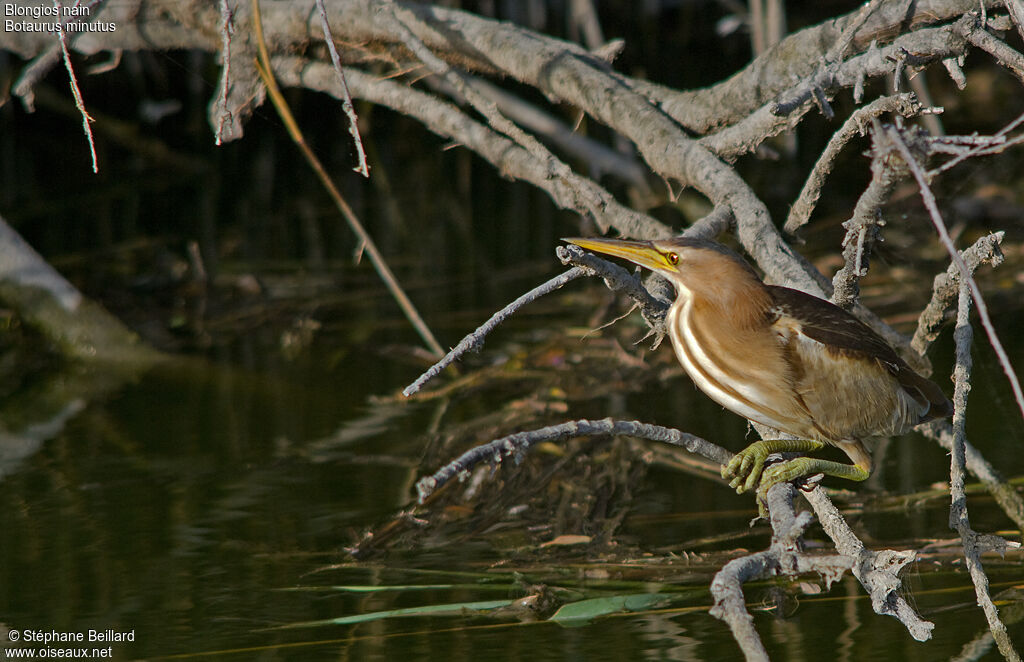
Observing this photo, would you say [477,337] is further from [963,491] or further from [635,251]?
[963,491]

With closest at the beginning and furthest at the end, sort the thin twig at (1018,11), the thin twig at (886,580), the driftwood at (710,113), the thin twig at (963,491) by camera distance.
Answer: the thin twig at (886,580) → the driftwood at (710,113) → the thin twig at (963,491) → the thin twig at (1018,11)

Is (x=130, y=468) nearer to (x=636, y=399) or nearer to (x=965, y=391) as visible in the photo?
(x=636, y=399)

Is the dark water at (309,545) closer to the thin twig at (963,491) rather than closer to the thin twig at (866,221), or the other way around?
the thin twig at (963,491)

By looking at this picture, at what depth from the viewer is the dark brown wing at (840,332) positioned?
6.19 ft

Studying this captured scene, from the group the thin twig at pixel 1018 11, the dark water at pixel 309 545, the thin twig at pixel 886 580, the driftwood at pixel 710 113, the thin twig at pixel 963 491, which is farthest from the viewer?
the dark water at pixel 309 545

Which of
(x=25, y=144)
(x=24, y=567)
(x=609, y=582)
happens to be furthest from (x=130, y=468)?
(x=25, y=144)

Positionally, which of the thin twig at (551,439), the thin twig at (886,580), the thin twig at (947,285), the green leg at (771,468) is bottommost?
the thin twig at (886,580)

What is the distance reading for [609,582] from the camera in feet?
7.69

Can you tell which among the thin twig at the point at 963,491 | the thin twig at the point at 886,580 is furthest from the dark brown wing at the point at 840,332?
the thin twig at the point at 886,580

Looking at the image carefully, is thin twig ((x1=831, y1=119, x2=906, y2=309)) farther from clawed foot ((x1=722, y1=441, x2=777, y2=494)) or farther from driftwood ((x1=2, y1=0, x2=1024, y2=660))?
clawed foot ((x1=722, y1=441, x2=777, y2=494))

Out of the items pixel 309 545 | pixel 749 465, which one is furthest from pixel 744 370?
pixel 309 545

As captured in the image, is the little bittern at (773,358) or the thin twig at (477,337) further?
the little bittern at (773,358)

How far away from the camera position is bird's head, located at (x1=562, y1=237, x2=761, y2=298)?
189cm

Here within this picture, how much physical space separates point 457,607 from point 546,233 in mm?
3180
